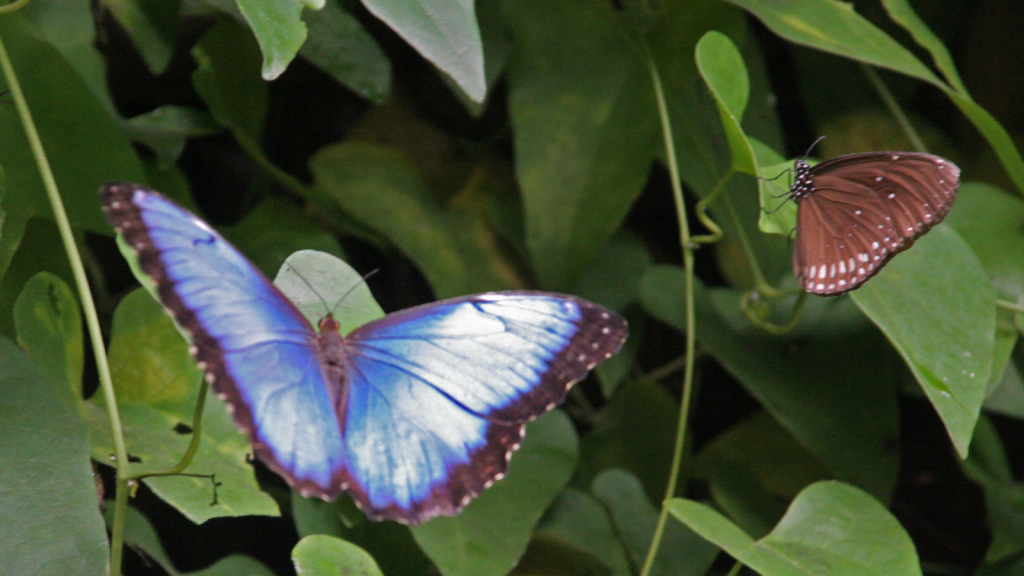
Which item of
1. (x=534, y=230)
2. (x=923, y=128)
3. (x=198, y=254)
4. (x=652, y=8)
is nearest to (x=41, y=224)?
(x=198, y=254)

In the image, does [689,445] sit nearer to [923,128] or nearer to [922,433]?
[922,433]

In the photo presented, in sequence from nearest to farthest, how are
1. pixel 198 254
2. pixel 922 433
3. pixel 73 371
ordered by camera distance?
pixel 198 254
pixel 73 371
pixel 922 433

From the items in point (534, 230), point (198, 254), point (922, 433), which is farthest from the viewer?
point (922, 433)

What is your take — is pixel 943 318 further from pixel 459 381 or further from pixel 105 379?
pixel 105 379

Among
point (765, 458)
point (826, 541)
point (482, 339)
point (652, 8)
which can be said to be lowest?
point (765, 458)

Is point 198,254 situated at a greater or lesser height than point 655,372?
greater

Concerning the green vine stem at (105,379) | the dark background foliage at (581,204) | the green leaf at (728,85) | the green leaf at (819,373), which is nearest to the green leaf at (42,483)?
the green vine stem at (105,379)

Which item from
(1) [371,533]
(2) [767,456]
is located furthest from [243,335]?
(2) [767,456]

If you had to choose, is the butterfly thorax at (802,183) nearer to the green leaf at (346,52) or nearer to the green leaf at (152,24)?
the green leaf at (346,52)
